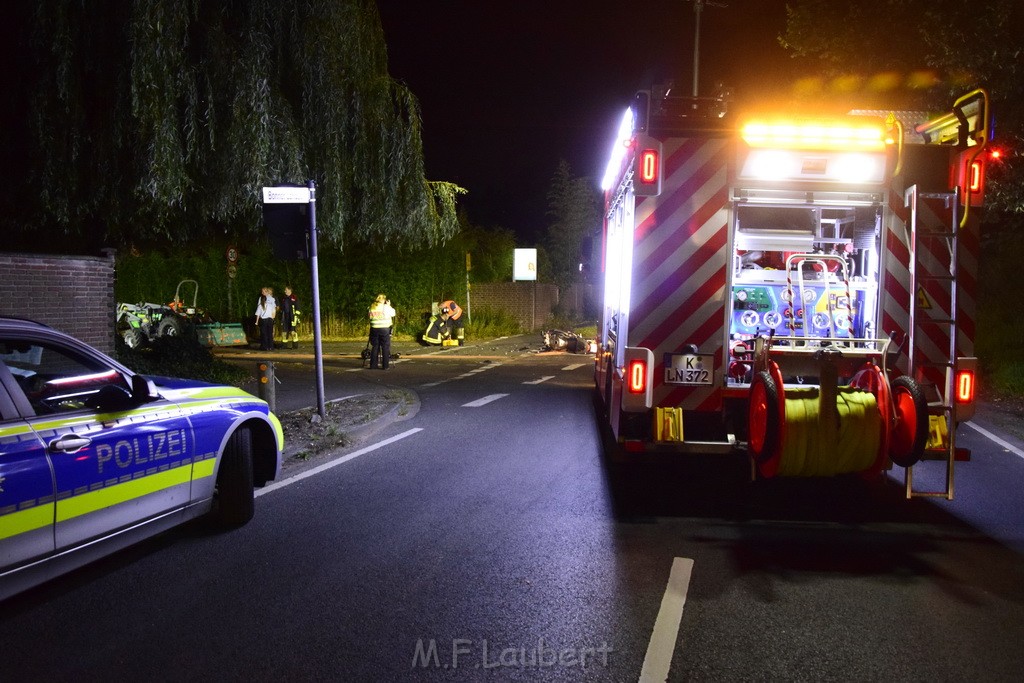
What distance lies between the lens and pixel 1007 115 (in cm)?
1402

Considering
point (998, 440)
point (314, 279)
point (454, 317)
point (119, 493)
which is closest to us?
point (119, 493)

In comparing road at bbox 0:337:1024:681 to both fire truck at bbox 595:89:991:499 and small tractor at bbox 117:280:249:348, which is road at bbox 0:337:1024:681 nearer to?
fire truck at bbox 595:89:991:499

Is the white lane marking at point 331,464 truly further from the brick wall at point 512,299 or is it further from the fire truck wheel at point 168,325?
the brick wall at point 512,299

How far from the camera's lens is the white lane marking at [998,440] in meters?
9.45

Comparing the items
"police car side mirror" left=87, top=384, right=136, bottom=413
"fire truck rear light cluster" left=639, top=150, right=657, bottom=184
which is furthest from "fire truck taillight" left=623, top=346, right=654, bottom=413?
"police car side mirror" left=87, top=384, right=136, bottom=413

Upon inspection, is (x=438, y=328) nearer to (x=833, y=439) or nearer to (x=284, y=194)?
(x=284, y=194)

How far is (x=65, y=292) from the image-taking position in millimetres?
11312

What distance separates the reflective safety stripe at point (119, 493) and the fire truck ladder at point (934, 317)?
4.71m

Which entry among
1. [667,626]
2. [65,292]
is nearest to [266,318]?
[65,292]

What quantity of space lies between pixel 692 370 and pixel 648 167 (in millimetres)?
1574

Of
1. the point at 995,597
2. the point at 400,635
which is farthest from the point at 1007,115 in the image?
the point at 400,635

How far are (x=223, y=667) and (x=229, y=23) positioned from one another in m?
10.2

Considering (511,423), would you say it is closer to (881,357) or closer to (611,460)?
(611,460)

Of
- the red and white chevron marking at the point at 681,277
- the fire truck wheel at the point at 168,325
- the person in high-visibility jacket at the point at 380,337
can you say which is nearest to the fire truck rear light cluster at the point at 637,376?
the red and white chevron marking at the point at 681,277
